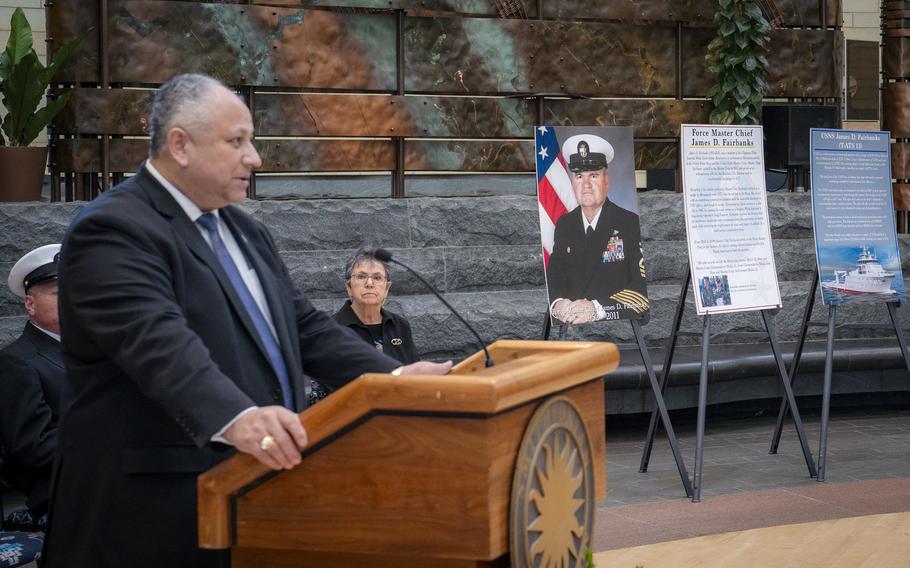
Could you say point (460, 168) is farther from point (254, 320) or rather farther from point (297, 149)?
point (254, 320)

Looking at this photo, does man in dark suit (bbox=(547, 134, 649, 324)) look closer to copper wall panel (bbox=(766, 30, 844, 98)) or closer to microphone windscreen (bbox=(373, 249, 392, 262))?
microphone windscreen (bbox=(373, 249, 392, 262))

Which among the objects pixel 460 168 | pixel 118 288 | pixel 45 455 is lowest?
pixel 45 455

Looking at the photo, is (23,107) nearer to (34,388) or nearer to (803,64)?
(34,388)

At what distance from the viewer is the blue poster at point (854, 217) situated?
21.0ft

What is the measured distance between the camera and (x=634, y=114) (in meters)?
8.82

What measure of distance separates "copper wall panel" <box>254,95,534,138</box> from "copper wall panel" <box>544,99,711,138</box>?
0.24 m

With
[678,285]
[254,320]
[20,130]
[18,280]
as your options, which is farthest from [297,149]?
[254,320]

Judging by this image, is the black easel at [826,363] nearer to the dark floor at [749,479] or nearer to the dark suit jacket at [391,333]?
the dark floor at [749,479]

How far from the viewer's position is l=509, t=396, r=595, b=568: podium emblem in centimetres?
206

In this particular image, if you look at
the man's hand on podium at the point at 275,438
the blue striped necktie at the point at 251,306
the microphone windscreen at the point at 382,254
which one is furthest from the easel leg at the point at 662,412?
the man's hand on podium at the point at 275,438

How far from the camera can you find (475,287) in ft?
26.1

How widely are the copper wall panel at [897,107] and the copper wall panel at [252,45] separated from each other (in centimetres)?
385

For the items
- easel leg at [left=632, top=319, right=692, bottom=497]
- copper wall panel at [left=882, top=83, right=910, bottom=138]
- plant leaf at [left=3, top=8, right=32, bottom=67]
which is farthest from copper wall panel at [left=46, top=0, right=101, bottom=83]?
copper wall panel at [left=882, top=83, right=910, bottom=138]

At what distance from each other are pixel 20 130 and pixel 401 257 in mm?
2257
